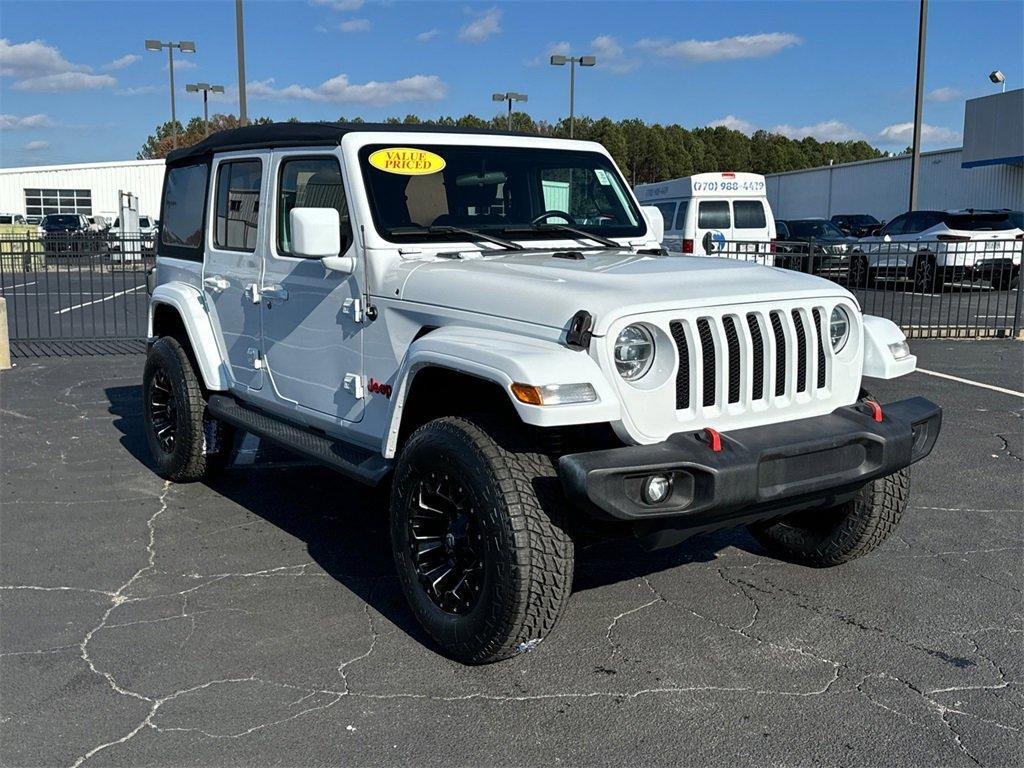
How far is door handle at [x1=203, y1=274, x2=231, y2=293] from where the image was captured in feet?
18.4

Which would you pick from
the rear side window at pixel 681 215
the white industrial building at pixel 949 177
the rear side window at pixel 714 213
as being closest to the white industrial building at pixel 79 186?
the white industrial building at pixel 949 177

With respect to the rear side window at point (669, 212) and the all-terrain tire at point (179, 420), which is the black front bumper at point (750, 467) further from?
the rear side window at point (669, 212)

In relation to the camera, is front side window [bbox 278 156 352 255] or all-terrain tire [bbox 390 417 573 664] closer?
all-terrain tire [bbox 390 417 573 664]

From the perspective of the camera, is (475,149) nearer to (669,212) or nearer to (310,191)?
(310,191)

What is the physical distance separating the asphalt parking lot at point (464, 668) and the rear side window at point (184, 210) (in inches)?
61.1

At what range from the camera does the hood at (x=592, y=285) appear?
3.55 meters

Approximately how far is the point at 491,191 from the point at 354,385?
3.86 feet

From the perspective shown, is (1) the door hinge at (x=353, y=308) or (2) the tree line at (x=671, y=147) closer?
(1) the door hinge at (x=353, y=308)

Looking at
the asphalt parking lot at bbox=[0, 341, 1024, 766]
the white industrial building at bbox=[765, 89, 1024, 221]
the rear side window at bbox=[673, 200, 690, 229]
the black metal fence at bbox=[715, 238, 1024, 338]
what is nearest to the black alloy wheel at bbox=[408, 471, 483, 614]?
the asphalt parking lot at bbox=[0, 341, 1024, 766]

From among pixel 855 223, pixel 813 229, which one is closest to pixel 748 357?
pixel 813 229

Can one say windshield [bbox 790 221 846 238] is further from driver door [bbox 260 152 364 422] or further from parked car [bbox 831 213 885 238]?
driver door [bbox 260 152 364 422]

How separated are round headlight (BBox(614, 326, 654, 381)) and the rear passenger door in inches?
95.0

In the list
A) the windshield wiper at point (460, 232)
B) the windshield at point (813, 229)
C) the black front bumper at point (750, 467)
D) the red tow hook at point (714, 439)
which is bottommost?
the black front bumper at point (750, 467)

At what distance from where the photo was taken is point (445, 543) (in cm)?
381
